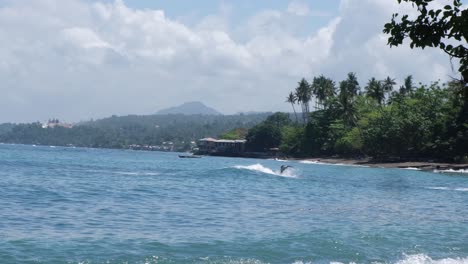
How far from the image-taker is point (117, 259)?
1628 centimetres

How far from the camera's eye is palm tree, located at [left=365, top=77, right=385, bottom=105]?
13735 cm

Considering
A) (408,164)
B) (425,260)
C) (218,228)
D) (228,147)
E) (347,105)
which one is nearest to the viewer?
(425,260)

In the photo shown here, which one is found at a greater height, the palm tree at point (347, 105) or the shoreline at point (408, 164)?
the palm tree at point (347, 105)

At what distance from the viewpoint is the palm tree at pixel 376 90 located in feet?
451

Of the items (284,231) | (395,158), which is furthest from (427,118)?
(284,231)

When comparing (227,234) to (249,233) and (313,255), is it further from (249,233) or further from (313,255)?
(313,255)

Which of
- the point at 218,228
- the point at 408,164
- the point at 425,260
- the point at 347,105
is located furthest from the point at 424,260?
the point at 347,105

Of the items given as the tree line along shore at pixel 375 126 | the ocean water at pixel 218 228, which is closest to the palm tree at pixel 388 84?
the tree line along shore at pixel 375 126

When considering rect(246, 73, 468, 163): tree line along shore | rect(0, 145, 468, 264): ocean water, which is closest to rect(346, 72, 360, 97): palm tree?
rect(246, 73, 468, 163): tree line along shore

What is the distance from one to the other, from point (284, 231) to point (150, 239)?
17.3 ft

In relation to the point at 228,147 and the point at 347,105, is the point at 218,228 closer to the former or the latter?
the point at 347,105

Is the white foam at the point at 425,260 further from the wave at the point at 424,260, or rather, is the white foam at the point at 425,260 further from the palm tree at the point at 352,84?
the palm tree at the point at 352,84

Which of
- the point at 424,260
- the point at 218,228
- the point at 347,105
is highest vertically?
the point at 347,105

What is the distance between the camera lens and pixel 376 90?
450ft
